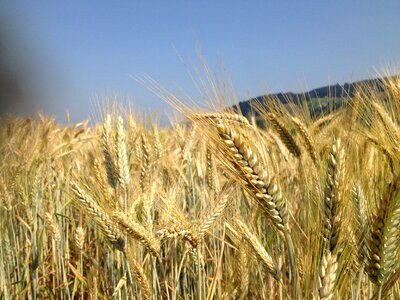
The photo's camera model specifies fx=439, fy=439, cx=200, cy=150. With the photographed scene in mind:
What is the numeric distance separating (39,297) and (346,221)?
187cm

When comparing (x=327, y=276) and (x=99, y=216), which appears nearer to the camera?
(x=327, y=276)

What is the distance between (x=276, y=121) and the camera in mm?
1782

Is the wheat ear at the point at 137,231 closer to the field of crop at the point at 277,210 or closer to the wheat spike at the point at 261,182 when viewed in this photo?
the field of crop at the point at 277,210

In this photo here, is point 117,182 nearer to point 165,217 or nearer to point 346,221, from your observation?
point 165,217

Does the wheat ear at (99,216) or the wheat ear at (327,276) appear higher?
the wheat ear at (99,216)

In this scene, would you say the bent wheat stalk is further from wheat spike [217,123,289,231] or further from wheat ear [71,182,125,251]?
wheat ear [71,182,125,251]

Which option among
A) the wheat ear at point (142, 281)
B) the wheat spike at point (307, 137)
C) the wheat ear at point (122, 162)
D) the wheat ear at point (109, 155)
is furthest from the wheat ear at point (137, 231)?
the wheat spike at point (307, 137)

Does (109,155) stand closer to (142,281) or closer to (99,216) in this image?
(99,216)

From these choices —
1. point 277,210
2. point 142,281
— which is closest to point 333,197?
point 277,210

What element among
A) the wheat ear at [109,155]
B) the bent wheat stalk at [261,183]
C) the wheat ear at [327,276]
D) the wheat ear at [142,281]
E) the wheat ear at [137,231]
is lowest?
the wheat ear at [142,281]

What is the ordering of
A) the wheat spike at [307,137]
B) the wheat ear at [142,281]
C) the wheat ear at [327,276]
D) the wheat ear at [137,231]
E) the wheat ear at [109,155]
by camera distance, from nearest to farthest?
the wheat ear at [327,276], the wheat ear at [137,231], the wheat ear at [142,281], the wheat spike at [307,137], the wheat ear at [109,155]

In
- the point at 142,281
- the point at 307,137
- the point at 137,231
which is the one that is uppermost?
the point at 307,137

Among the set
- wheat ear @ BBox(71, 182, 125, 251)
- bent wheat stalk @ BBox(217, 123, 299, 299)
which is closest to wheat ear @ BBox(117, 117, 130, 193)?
wheat ear @ BBox(71, 182, 125, 251)

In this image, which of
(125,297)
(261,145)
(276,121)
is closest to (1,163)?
(125,297)
